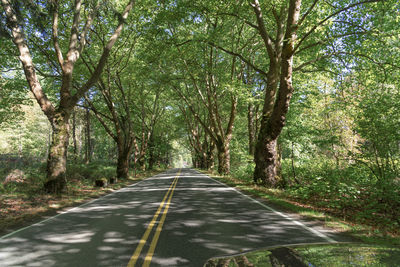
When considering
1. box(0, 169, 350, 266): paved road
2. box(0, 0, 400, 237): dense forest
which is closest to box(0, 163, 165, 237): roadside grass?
box(0, 0, 400, 237): dense forest

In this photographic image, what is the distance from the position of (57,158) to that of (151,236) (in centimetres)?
786

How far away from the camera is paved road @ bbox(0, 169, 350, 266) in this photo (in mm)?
4133

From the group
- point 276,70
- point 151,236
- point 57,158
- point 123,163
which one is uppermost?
point 276,70

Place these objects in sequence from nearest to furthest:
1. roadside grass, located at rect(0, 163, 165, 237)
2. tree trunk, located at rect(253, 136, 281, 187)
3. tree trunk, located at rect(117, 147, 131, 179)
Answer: roadside grass, located at rect(0, 163, 165, 237)
tree trunk, located at rect(253, 136, 281, 187)
tree trunk, located at rect(117, 147, 131, 179)

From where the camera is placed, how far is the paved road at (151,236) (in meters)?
4.13

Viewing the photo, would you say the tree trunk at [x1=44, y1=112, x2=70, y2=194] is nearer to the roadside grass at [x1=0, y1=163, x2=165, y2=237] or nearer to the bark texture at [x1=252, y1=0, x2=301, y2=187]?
the roadside grass at [x1=0, y1=163, x2=165, y2=237]

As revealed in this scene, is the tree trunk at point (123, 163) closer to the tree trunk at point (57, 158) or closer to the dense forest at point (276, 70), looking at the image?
the dense forest at point (276, 70)

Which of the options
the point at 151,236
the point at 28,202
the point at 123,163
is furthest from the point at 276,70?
the point at 123,163

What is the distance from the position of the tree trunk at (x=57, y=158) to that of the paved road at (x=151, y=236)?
3.53 meters

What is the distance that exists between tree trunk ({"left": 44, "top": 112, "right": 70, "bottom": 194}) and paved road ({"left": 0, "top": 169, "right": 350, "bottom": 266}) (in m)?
3.53

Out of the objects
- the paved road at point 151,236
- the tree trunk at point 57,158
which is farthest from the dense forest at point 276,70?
the paved road at point 151,236

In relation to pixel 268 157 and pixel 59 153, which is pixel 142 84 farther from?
pixel 268 157

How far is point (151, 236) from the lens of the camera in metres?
5.19

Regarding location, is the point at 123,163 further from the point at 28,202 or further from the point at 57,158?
the point at 28,202
